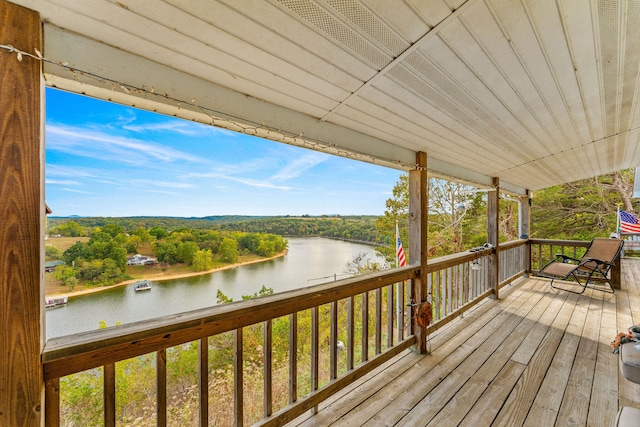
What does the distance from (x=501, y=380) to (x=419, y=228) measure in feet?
4.68

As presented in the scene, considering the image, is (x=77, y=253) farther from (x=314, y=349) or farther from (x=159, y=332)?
(x=314, y=349)

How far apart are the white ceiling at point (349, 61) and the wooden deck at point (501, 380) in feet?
6.22

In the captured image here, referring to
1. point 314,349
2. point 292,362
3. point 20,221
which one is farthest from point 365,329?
point 20,221

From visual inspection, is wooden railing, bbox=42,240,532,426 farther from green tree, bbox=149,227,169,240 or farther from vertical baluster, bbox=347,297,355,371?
green tree, bbox=149,227,169,240

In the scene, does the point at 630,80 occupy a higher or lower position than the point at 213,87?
higher

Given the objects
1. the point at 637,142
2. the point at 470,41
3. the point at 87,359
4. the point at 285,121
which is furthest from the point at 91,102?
the point at 637,142

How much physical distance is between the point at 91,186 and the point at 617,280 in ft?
25.3

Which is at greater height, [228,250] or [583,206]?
[583,206]

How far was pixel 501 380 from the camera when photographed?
7.39 feet

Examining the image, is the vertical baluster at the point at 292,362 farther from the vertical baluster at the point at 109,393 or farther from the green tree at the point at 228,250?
the vertical baluster at the point at 109,393

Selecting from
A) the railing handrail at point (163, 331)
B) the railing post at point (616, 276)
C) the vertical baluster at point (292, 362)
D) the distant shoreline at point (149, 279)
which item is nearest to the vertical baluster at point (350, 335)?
the railing handrail at point (163, 331)

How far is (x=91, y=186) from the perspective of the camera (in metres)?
1.75

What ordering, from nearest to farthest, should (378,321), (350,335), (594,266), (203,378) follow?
(203,378) → (350,335) → (378,321) → (594,266)

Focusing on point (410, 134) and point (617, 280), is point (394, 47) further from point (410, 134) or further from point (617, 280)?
point (617, 280)
